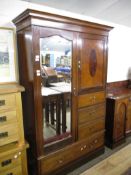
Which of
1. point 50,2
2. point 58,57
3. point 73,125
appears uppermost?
point 50,2

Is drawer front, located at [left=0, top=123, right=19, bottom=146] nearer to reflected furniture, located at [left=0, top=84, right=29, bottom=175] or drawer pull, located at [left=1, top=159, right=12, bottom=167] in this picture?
reflected furniture, located at [left=0, top=84, right=29, bottom=175]

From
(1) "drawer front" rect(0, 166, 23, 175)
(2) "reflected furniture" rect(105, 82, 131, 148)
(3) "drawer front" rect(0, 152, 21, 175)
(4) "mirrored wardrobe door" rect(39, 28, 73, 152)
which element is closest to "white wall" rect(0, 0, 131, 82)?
(2) "reflected furniture" rect(105, 82, 131, 148)

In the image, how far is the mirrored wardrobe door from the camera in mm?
1558

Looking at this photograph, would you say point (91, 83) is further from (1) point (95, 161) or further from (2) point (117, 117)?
(1) point (95, 161)

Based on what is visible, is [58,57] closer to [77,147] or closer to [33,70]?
[33,70]

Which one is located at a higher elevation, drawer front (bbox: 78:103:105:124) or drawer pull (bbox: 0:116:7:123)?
drawer pull (bbox: 0:116:7:123)

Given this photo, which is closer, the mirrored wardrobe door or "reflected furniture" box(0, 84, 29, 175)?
"reflected furniture" box(0, 84, 29, 175)

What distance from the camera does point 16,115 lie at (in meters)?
1.46

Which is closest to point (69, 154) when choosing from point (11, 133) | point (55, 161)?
point (55, 161)

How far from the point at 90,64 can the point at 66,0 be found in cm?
85

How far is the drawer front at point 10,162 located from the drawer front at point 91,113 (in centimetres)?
84

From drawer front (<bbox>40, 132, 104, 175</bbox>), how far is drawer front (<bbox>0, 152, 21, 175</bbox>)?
265 mm

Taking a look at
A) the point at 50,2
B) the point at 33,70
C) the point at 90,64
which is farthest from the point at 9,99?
the point at 50,2

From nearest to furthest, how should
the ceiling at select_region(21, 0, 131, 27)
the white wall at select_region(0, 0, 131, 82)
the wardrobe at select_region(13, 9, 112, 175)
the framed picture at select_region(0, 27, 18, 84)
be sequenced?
1. the wardrobe at select_region(13, 9, 112, 175)
2. the framed picture at select_region(0, 27, 18, 84)
3. the ceiling at select_region(21, 0, 131, 27)
4. the white wall at select_region(0, 0, 131, 82)
